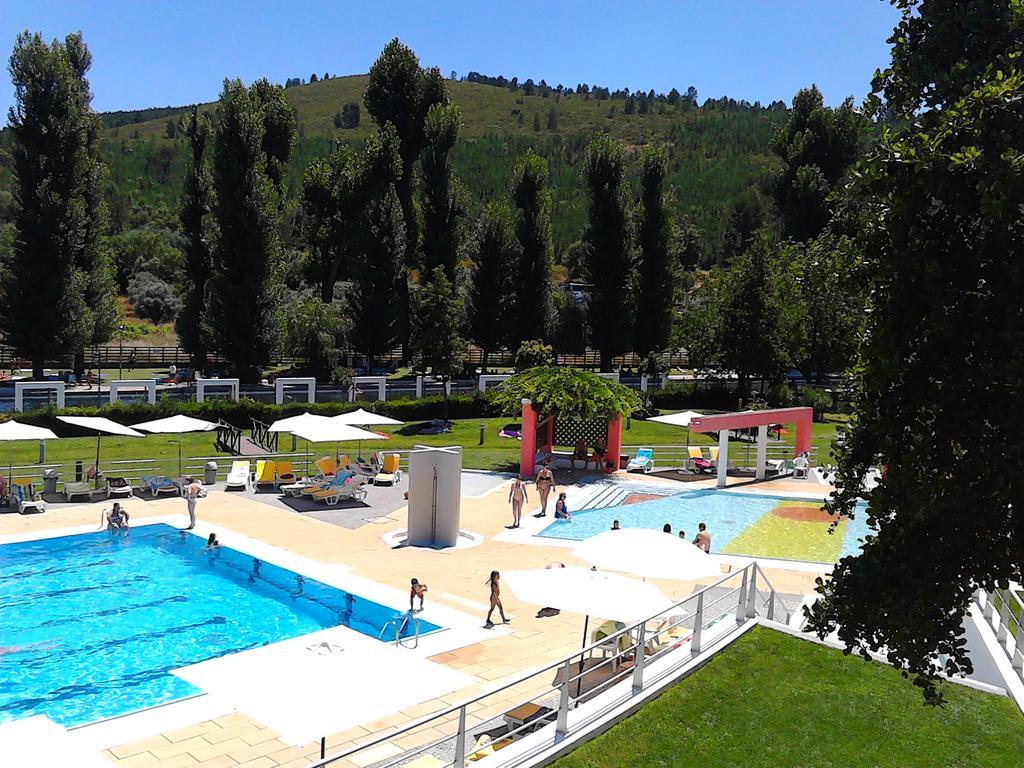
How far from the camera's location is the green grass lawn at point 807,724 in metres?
9.49

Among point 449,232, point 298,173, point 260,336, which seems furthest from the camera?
point 298,173

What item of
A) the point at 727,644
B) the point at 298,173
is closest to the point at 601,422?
the point at 727,644

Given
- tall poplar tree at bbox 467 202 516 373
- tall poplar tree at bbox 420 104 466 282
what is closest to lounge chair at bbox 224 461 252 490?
tall poplar tree at bbox 467 202 516 373

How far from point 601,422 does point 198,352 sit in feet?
95.2

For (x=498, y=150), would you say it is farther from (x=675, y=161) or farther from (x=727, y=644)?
(x=727, y=644)

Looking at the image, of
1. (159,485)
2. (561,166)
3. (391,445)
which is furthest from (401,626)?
(561,166)

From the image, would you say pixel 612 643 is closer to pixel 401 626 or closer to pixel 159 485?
pixel 401 626

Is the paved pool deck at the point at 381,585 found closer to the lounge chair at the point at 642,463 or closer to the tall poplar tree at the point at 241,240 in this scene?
the lounge chair at the point at 642,463

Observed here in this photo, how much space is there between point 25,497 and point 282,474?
22.0ft

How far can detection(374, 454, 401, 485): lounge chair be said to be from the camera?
27.2 m

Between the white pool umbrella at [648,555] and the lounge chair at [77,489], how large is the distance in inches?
641

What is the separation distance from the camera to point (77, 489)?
24125 mm

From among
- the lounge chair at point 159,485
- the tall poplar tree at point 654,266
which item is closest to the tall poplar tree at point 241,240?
the lounge chair at point 159,485

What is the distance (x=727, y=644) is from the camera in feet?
40.1
